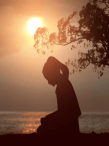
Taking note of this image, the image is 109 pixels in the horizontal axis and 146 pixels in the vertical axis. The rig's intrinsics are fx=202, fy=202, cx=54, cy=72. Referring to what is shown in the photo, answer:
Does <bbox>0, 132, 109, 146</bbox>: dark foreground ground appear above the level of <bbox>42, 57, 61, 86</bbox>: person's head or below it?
below

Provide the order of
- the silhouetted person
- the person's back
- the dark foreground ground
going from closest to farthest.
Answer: the dark foreground ground, the silhouetted person, the person's back

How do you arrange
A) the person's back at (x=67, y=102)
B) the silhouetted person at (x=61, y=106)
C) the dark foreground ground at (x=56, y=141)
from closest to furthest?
the dark foreground ground at (x=56, y=141), the silhouetted person at (x=61, y=106), the person's back at (x=67, y=102)

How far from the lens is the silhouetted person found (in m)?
6.34

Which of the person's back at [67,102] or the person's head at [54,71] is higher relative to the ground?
the person's head at [54,71]

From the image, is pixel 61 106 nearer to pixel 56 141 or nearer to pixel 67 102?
pixel 67 102

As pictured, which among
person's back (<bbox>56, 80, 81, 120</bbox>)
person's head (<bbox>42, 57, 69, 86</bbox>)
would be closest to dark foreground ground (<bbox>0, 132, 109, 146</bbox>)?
person's back (<bbox>56, 80, 81, 120</bbox>)

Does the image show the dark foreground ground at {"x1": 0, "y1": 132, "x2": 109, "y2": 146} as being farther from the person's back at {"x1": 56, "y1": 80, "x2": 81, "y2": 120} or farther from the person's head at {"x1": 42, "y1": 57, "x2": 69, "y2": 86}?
the person's head at {"x1": 42, "y1": 57, "x2": 69, "y2": 86}

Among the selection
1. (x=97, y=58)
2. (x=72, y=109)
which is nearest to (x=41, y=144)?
(x=72, y=109)

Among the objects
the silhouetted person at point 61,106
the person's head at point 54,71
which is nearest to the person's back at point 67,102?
the silhouetted person at point 61,106

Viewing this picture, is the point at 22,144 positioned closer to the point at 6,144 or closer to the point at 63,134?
the point at 6,144

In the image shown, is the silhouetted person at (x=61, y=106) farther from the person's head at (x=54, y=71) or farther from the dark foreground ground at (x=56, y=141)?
the dark foreground ground at (x=56, y=141)

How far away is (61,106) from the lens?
656cm

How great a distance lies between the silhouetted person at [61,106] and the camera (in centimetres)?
634

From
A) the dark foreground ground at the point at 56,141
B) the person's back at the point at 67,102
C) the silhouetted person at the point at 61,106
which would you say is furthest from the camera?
the person's back at the point at 67,102
